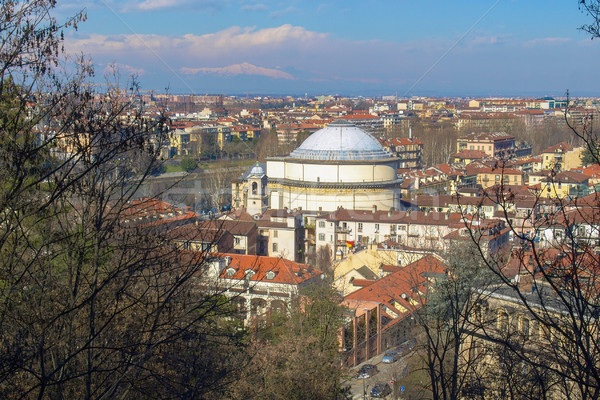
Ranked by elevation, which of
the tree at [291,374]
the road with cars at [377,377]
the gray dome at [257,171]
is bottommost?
the road with cars at [377,377]

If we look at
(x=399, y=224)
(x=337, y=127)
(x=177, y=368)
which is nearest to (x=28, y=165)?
(x=177, y=368)

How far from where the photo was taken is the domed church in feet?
50.9

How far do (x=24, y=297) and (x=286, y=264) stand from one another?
6.58m

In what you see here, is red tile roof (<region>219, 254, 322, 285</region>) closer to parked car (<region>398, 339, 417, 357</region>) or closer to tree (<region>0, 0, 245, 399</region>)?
parked car (<region>398, 339, 417, 357</region>)

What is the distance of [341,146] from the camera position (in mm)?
16219

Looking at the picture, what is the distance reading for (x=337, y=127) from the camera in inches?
669

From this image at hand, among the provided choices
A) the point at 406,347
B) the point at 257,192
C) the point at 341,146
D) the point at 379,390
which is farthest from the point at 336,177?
the point at 379,390

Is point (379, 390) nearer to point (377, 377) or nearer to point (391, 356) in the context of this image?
point (377, 377)

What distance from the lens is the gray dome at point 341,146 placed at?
52.2ft

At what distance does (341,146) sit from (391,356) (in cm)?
836

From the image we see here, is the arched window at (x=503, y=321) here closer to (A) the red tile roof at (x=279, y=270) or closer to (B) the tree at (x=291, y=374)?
(B) the tree at (x=291, y=374)

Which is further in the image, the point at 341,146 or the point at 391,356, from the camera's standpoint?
the point at 341,146

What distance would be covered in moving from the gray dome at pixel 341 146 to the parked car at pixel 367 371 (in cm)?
821

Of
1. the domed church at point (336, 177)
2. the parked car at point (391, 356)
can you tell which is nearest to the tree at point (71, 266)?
the parked car at point (391, 356)
